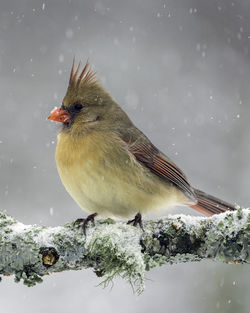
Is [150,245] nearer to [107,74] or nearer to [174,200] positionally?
[174,200]

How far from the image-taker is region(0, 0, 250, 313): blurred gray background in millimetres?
5766

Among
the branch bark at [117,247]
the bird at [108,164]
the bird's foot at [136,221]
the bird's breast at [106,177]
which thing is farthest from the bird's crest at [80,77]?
the branch bark at [117,247]

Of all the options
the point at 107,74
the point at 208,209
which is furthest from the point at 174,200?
the point at 107,74

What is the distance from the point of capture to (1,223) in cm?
278

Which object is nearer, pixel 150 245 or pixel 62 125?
pixel 150 245

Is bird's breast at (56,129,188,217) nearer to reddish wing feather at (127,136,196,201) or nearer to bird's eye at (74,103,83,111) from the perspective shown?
reddish wing feather at (127,136,196,201)

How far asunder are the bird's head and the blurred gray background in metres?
1.90

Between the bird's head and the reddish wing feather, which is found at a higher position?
the bird's head

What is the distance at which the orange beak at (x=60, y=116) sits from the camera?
372 centimetres

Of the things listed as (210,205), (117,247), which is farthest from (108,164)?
(210,205)

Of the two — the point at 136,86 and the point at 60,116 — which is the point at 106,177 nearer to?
the point at 60,116

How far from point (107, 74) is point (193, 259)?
4.10 meters

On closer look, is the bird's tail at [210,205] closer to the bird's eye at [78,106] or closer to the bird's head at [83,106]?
the bird's head at [83,106]

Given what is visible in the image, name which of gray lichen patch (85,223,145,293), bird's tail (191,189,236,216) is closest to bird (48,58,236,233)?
bird's tail (191,189,236,216)
